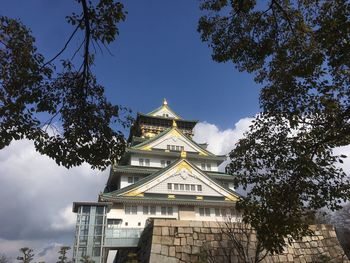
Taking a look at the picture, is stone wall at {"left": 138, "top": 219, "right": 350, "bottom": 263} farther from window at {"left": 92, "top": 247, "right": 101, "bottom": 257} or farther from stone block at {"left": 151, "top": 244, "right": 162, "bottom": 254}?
window at {"left": 92, "top": 247, "right": 101, "bottom": 257}

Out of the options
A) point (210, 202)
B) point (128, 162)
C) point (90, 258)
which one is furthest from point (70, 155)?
point (128, 162)

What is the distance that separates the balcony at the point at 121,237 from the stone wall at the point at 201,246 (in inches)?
54.0

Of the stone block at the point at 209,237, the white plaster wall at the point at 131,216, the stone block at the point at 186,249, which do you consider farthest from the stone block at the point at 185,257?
the white plaster wall at the point at 131,216

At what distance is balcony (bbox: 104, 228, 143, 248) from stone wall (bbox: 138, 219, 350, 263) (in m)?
1.37

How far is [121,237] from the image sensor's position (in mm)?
18281

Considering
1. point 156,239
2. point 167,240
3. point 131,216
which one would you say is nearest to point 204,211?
point 131,216

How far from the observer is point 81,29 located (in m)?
5.45

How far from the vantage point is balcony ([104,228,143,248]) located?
1803 centimetres

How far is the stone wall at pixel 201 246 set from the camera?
1447cm

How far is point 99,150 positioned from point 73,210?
50.4ft

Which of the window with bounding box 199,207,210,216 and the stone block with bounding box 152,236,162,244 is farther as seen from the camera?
the window with bounding box 199,207,210,216

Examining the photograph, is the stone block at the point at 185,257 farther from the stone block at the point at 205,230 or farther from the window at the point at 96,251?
the window at the point at 96,251

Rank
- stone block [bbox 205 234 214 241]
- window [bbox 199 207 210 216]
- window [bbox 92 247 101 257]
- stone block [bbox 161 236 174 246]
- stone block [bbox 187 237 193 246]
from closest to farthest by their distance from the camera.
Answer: stone block [bbox 161 236 174 246] → stone block [bbox 187 237 193 246] → stone block [bbox 205 234 214 241] → window [bbox 92 247 101 257] → window [bbox 199 207 210 216]

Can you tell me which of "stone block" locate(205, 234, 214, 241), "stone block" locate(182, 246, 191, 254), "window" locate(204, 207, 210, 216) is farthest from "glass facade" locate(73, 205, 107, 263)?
"window" locate(204, 207, 210, 216)
